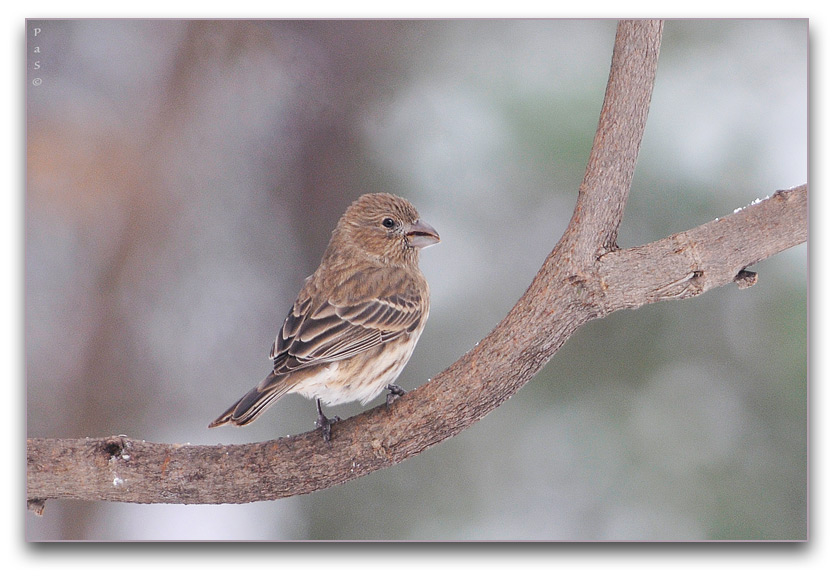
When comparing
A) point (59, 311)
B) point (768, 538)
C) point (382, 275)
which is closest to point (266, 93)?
point (382, 275)

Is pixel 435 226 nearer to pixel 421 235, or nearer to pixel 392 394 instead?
pixel 421 235

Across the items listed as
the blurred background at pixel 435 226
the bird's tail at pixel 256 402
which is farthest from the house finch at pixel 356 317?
the blurred background at pixel 435 226

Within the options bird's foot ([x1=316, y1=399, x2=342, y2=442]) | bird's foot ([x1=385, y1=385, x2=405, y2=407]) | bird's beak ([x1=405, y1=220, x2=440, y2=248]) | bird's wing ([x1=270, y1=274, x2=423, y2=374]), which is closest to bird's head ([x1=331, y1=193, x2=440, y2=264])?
bird's beak ([x1=405, y1=220, x2=440, y2=248])

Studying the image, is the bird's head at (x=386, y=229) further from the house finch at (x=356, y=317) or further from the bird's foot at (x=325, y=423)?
the bird's foot at (x=325, y=423)

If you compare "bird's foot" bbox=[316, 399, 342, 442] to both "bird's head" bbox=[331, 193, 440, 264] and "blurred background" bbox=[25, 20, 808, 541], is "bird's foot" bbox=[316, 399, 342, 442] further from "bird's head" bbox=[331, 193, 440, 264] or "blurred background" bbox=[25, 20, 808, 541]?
"bird's head" bbox=[331, 193, 440, 264]

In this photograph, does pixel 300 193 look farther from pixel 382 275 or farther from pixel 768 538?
pixel 768 538

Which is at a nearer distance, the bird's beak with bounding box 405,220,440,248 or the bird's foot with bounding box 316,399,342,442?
the bird's foot with bounding box 316,399,342,442

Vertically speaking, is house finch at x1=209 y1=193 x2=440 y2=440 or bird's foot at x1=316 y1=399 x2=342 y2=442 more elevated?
house finch at x1=209 y1=193 x2=440 y2=440
